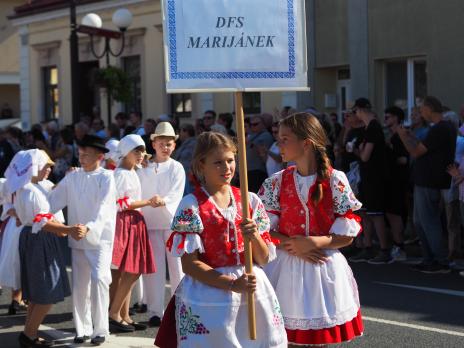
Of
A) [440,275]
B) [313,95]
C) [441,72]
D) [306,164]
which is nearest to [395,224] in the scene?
[440,275]

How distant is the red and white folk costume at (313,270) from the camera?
5.50m

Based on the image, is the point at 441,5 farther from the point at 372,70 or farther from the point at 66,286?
the point at 66,286

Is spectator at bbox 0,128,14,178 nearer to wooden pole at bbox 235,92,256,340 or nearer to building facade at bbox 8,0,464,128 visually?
building facade at bbox 8,0,464,128

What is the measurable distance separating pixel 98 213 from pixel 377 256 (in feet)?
18.3

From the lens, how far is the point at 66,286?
312 inches

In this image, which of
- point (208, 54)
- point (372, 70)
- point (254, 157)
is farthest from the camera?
point (372, 70)

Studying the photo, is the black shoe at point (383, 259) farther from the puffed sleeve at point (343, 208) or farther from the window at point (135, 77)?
the window at point (135, 77)

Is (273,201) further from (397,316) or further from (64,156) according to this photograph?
(64,156)

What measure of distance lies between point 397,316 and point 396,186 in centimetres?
410

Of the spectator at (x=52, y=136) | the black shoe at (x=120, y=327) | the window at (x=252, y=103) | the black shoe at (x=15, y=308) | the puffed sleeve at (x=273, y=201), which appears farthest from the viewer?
the window at (x=252, y=103)

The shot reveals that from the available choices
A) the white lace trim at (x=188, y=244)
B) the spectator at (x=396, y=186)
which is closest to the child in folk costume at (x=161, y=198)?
the white lace trim at (x=188, y=244)

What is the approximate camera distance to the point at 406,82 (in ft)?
62.5

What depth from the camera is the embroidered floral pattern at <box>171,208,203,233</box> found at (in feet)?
16.5

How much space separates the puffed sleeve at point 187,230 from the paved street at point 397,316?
301 cm
